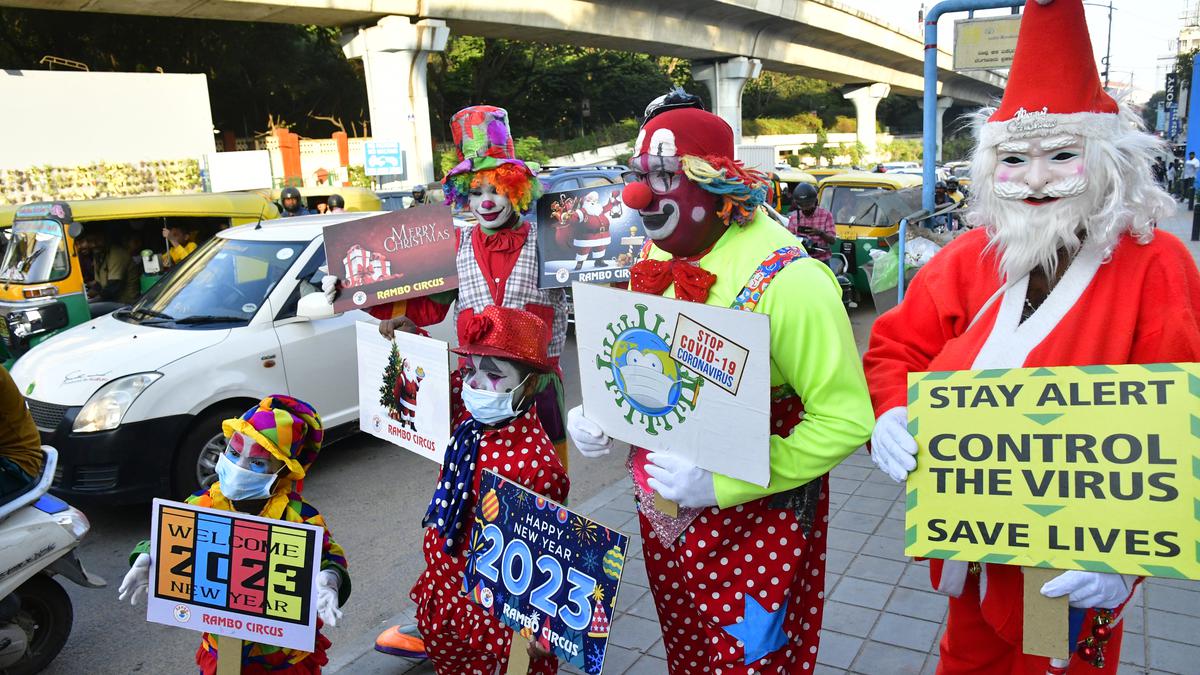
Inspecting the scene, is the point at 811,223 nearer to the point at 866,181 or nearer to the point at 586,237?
the point at 866,181

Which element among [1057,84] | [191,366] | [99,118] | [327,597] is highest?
[99,118]

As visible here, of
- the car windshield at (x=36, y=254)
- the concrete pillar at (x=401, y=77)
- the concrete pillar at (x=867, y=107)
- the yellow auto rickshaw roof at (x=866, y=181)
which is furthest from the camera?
the concrete pillar at (x=867, y=107)

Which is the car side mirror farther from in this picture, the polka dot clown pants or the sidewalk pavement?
the polka dot clown pants

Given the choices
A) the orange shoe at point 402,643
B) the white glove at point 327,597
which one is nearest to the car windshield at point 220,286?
the orange shoe at point 402,643

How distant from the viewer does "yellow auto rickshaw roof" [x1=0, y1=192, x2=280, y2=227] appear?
29.8ft

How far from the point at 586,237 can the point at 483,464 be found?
184 cm

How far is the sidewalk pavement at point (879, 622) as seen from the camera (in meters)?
3.44

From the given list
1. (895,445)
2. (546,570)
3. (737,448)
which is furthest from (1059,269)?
(546,570)

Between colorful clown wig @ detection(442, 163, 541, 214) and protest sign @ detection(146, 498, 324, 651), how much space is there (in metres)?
1.93

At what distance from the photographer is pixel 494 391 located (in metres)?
2.91

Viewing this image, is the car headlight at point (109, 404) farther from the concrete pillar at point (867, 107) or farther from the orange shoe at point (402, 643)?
the concrete pillar at point (867, 107)

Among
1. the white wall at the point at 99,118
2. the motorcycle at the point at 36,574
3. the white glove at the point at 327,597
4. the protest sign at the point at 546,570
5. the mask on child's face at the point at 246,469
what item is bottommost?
the motorcycle at the point at 36,574

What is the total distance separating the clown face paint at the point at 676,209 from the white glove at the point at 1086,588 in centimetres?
121

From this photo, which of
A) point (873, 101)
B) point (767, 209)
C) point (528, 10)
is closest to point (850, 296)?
point (767, 209)
